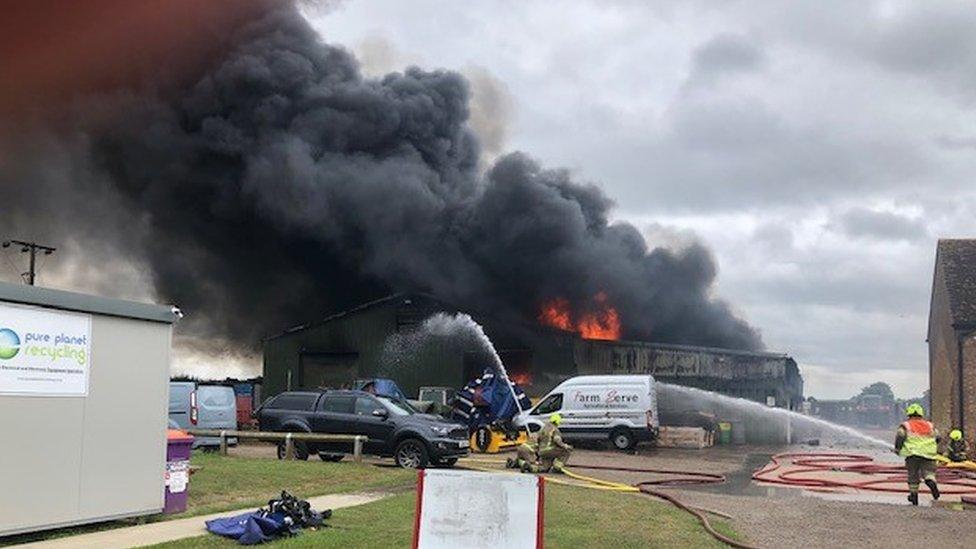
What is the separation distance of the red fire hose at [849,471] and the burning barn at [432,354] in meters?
11.7

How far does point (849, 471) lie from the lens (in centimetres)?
2008

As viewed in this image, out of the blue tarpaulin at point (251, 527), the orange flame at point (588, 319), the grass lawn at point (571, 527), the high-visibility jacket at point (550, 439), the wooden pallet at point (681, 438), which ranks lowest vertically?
the wooden pallet at point (681, 438)

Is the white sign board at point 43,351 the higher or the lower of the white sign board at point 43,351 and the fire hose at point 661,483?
the higher

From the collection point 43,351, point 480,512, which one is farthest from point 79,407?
point 480,512

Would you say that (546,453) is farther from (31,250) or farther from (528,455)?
(31,250)

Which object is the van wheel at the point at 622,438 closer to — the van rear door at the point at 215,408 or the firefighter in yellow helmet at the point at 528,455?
the firefighter in yellow helmet at the point at 528,455

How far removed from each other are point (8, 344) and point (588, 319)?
113 ft

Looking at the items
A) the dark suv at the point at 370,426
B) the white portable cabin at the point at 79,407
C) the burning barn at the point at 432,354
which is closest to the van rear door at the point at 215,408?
the dark suv at the point at 370,426

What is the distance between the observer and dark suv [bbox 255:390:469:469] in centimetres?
1788

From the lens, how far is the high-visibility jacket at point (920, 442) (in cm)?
1469

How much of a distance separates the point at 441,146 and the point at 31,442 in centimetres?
3967

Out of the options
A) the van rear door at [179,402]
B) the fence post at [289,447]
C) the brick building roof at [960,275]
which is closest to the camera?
the fence post at [289,447]

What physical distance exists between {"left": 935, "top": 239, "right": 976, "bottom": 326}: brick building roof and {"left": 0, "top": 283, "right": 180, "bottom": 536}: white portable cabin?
77.6ft

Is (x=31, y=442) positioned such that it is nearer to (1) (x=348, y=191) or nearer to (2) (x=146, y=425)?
(2) (x=146, y=425)
